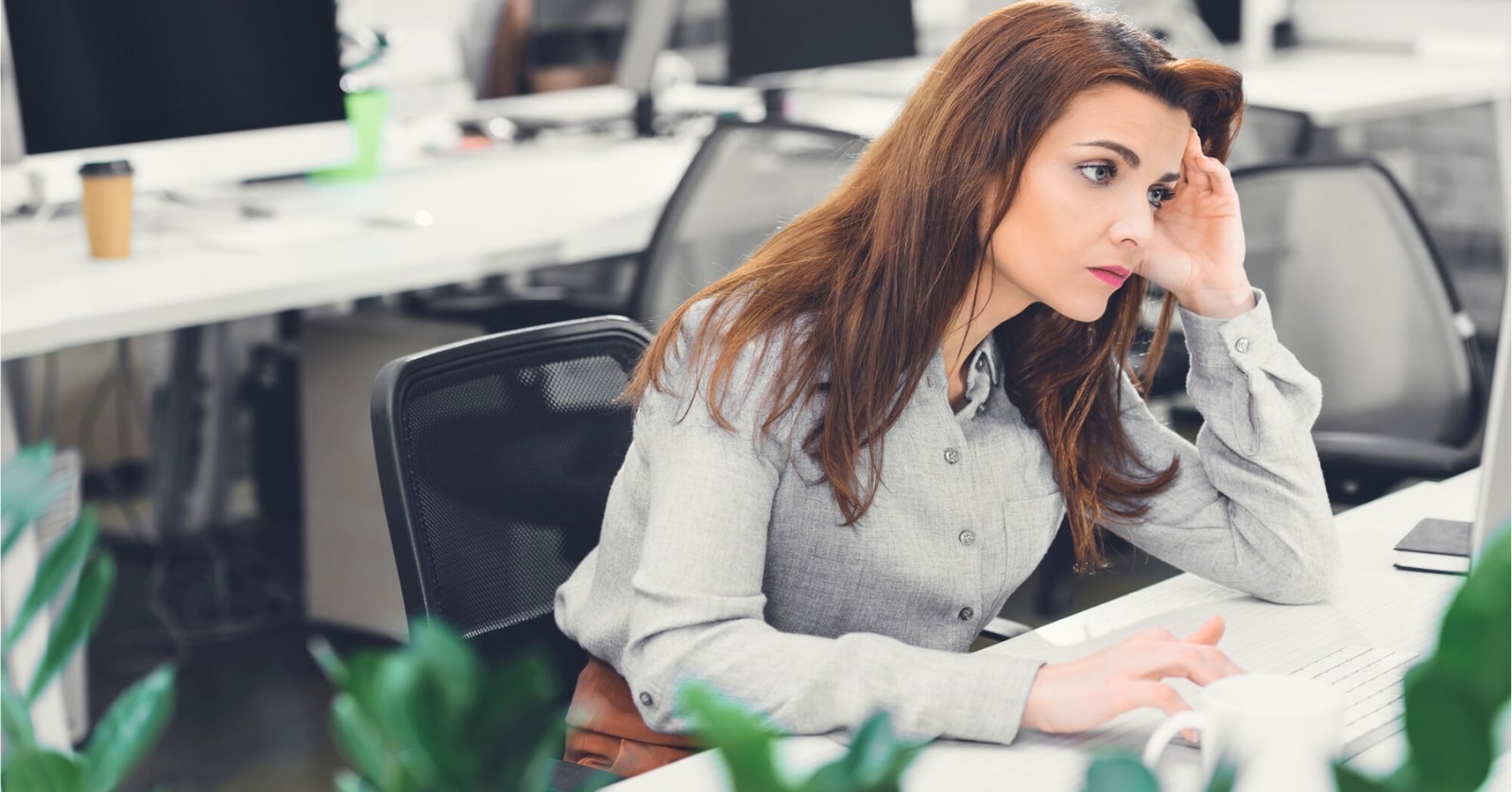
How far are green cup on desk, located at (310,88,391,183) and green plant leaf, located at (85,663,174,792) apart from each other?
272 cm

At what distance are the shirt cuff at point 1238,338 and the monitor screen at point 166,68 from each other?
1.85 m

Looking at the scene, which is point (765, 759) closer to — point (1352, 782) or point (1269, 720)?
point (1352, 782)

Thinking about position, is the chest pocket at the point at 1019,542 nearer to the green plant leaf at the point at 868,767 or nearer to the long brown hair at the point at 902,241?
the long brown hair at the point at 902,241

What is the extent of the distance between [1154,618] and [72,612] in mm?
1025

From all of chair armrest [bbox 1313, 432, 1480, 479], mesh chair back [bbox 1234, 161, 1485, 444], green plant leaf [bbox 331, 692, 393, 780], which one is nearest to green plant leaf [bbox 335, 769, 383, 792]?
green plant leaf [bbox 331, 692, 393, 780]

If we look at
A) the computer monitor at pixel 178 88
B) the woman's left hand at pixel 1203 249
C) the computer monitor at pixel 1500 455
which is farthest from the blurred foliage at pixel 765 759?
the computer monitor at pixel 178 88

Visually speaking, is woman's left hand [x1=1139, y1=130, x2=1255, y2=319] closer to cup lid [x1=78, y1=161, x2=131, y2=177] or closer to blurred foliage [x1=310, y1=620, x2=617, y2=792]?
blurred foliage [x1=310, y1=620, x2=617, y2=792]

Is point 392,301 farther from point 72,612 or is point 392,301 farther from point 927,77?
point 72,612

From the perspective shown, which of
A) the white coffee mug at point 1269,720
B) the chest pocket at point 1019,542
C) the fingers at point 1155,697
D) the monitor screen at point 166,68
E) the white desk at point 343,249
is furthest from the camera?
the monitor screen at point 166,68

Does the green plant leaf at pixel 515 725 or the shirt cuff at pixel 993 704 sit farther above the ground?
the green plant leaf at pixel 515 725

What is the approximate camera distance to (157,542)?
3094 mm

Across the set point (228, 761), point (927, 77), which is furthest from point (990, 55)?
point (228, 761)

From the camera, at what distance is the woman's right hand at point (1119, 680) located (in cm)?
99

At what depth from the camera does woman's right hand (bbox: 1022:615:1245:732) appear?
3.25ft
